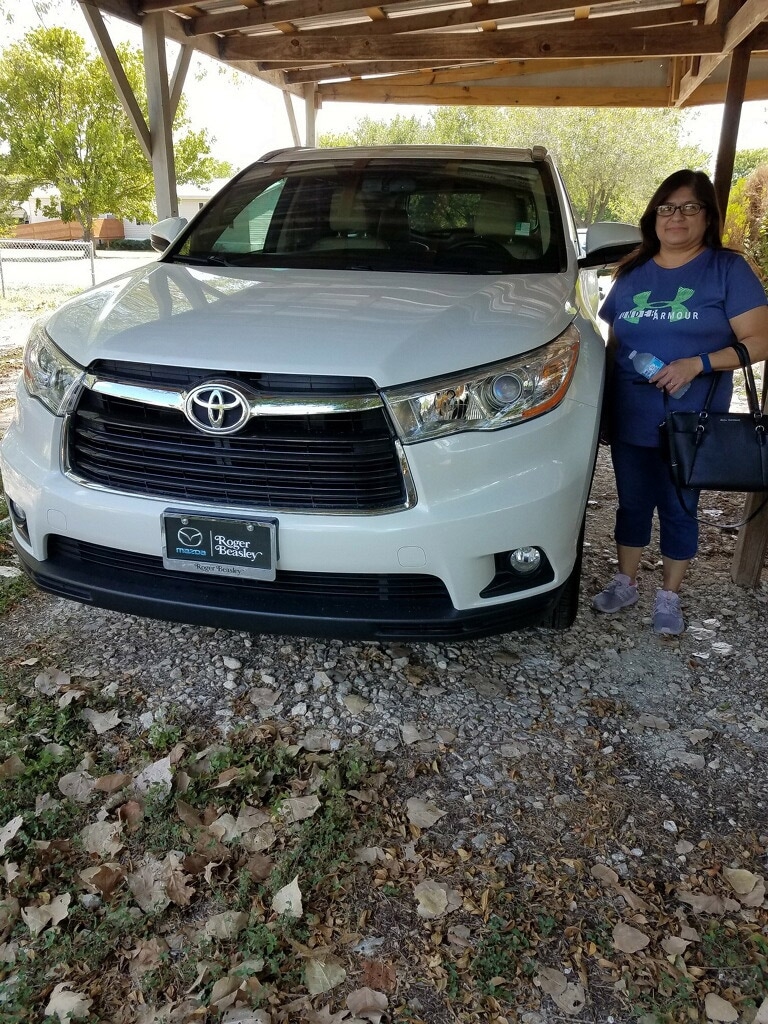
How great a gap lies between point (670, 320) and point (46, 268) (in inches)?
803

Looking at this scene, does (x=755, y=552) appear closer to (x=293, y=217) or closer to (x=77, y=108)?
(x=293, y=217)

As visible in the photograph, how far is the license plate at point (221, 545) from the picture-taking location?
212 centimetres

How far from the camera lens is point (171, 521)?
216 centimetres

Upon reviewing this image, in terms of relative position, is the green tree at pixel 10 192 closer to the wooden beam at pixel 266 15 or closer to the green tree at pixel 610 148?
the wooden beam at pixel 266 15

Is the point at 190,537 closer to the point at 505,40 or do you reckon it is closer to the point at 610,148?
the point at 505,40

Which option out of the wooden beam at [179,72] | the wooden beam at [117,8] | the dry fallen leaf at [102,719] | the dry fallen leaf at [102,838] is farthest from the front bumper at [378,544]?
the wooden beam at [179,72]

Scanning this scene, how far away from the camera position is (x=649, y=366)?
2.71 m

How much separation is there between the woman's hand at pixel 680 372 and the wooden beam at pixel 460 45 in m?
7.63

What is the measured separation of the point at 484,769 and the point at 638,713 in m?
0.60

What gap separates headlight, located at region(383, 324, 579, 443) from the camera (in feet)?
6.79

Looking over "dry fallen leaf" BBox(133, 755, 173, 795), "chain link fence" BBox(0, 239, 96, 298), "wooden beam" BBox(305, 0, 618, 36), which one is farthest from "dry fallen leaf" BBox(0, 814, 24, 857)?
"chain link fence" BBox(0, 239, 96, 298)

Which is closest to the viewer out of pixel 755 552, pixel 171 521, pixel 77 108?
pixel 171 521

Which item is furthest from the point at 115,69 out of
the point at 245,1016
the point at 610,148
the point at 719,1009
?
the point at 610,148

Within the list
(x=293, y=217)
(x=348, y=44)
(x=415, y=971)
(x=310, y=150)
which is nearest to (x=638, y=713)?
(x=415, y=971)
